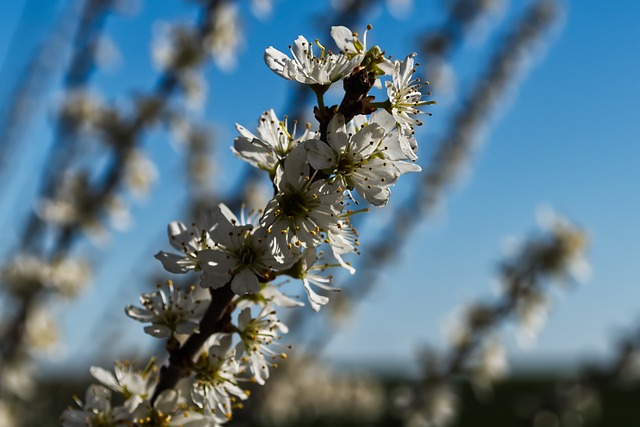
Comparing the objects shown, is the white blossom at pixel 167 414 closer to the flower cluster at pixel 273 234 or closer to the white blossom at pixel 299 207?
the flower cluster at pixel 273 234

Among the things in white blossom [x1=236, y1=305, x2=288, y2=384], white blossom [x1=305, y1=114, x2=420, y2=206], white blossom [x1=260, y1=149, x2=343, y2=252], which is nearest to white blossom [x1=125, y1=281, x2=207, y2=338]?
white blossom [x1=236, y1=305, x2=288, y2=384]

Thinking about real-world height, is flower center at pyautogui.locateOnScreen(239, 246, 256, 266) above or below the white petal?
above

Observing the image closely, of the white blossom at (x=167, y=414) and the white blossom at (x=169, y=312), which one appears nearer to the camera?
the white blossom at (x=167, y=414)

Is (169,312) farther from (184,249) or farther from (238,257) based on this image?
(238,257)

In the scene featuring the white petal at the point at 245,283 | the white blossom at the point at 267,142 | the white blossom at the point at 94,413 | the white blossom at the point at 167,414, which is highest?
the white blossom at the point at 267,142

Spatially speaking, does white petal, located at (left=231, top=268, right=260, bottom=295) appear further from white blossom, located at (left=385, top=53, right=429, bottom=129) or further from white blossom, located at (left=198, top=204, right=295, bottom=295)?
white blossom, located at (left=385, top=53, right=429, bottom=129)

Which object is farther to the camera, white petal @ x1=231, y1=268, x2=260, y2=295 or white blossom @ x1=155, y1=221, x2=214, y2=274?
white blossom @ x1=155, y1=221, x2=214, y2=274

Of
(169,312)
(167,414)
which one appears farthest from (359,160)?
(167,414)

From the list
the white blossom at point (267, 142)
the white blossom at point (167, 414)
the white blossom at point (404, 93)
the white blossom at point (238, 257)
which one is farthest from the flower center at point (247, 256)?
the white blossom at point (404, 93)

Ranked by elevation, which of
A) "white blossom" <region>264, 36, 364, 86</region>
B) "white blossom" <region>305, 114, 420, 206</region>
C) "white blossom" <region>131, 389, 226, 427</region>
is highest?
"white blossom" <region>264, 36, 364, 86</region>
